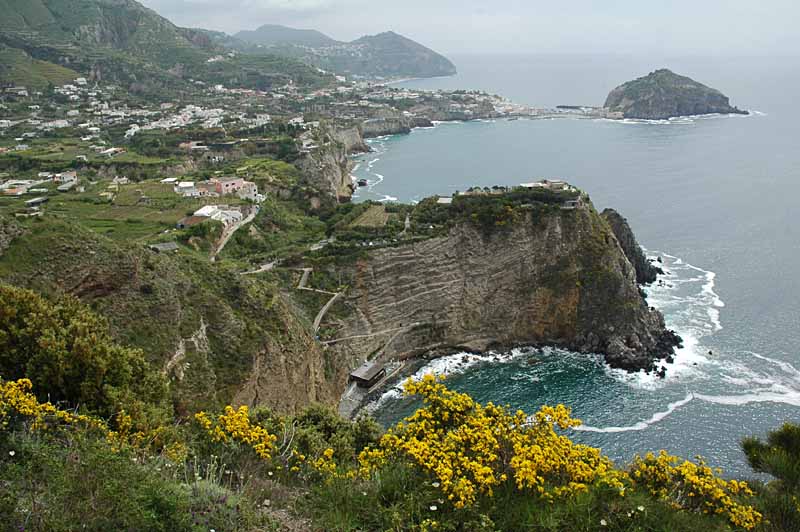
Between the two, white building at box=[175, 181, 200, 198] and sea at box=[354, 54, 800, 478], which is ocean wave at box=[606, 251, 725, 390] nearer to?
sea at box=[354, 54, 800, 478]

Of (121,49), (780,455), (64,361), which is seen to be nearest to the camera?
(780,455)

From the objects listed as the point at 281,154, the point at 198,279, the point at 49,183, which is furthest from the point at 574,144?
the point at 198,279

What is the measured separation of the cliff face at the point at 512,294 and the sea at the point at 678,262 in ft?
6.54

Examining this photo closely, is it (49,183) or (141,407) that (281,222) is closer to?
(49,183)

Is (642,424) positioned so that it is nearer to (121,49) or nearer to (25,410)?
(25,410)

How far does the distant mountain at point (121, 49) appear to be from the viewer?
110 metres

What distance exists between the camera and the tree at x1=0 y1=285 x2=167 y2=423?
11.4 m

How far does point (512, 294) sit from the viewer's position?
4472 cm

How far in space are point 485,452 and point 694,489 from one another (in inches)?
129

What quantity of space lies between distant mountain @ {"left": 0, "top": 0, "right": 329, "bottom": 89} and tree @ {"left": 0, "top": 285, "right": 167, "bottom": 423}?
329 feet

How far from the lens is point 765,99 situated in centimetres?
15838

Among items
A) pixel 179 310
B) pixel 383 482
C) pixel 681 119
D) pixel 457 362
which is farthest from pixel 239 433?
pixel 681 119

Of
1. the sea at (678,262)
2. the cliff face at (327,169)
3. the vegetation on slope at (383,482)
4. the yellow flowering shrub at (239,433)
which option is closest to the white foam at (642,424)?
the sea at (678,262)

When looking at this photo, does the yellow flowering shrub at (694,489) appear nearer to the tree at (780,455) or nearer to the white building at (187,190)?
the tree at (780,455)
